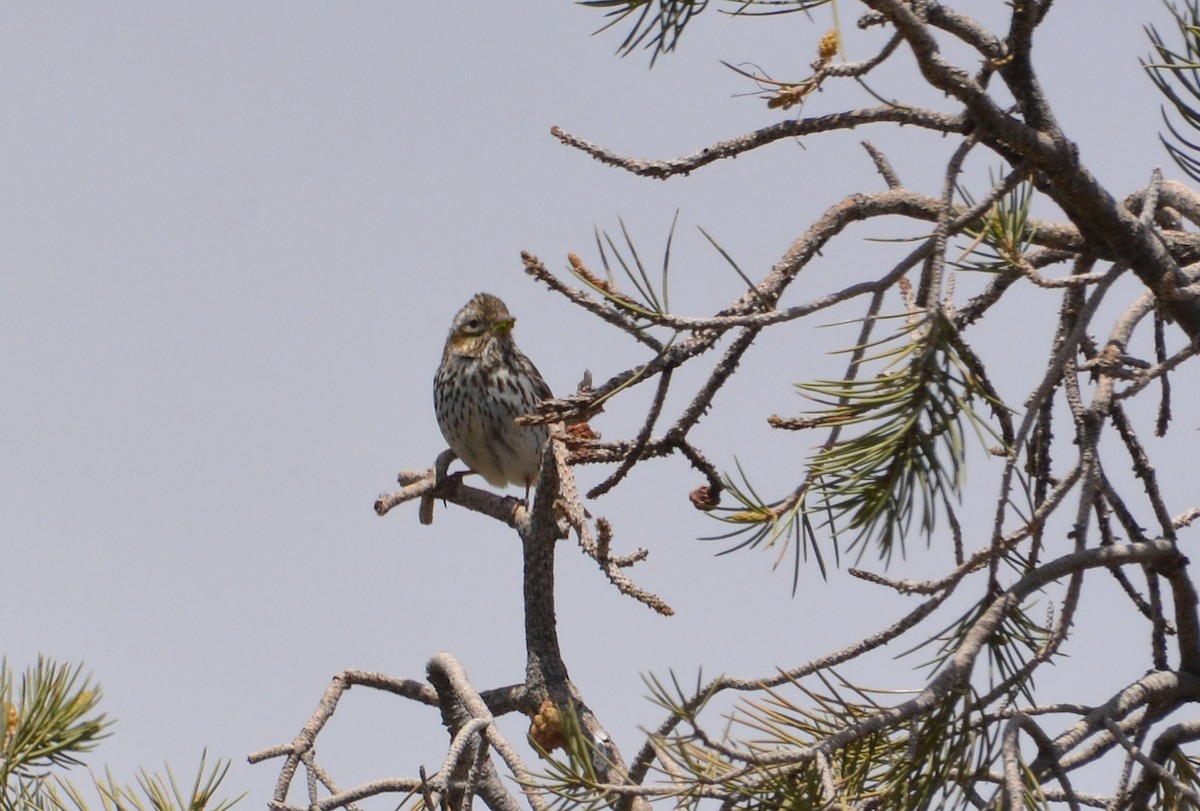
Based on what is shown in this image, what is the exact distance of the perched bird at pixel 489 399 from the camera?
5762 mm

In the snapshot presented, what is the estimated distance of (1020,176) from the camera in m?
1.71

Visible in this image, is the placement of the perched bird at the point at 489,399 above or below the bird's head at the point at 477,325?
below

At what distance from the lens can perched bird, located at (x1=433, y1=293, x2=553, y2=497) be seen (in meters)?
5.76

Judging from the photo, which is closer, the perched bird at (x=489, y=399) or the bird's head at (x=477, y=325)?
the perched bird at (x=489, y=399)

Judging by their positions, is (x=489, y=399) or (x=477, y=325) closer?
(x=489, y=399)

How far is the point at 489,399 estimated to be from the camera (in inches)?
232

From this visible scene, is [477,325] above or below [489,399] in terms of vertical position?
above

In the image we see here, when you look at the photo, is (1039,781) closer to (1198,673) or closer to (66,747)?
(1198,673)

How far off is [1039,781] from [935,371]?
0.49 metres

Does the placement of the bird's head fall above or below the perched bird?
above

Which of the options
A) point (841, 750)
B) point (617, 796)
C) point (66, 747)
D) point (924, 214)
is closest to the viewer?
point (617, 796)

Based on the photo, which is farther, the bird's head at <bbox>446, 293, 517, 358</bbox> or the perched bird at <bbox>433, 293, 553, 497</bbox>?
the bird's head at <bbox>446, 293, 517, 358</bbox>

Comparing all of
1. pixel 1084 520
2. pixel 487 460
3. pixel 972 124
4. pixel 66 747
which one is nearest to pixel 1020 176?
pixel 972 124

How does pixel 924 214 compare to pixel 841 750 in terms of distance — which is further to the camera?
pixel 924 214
